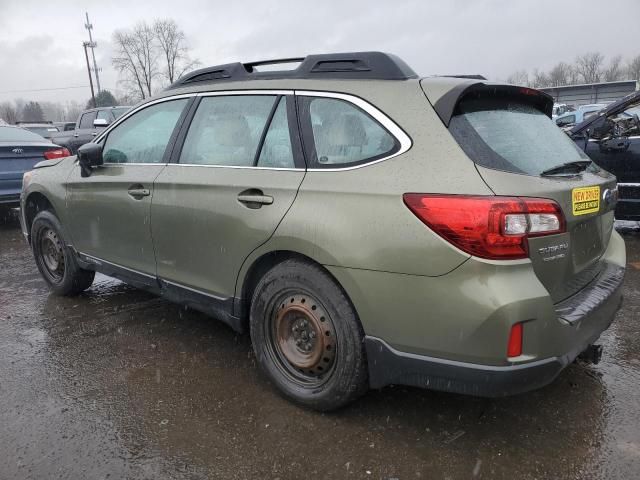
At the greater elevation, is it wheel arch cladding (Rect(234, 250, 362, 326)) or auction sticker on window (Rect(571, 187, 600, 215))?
auction sticker on window (Rect(571, 187, 600, 215))

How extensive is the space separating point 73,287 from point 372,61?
11.0 feet

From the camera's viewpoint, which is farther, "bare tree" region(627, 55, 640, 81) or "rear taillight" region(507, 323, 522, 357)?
"bare tree" region(627, 55, 640, 81)

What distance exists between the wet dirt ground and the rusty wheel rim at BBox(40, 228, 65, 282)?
41.9 inches

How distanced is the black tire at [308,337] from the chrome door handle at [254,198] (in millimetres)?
334

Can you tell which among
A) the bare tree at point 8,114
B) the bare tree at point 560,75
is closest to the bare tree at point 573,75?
the bare tree at point 560,75

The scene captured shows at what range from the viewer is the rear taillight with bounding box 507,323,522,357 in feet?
6.69

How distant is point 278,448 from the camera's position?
2.46 metres

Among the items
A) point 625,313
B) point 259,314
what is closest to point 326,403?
point 259,314

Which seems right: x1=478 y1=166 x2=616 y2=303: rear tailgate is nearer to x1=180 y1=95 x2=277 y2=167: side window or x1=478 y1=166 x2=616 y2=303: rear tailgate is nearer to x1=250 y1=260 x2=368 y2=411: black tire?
x1=250 y1=260 x2=368 y2=411: black tire

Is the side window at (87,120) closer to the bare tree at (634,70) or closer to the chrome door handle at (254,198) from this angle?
the chrome door handle at (254,198)

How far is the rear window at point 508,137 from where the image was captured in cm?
226

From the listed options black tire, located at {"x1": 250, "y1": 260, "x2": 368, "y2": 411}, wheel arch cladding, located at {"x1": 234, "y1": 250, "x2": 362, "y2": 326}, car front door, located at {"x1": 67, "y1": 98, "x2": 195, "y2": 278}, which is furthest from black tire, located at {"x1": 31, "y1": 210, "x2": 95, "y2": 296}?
black tire, located at {"x1": 250, "y1": 260, "x2": 368, "y2": 411}

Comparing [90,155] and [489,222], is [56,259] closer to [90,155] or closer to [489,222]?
[90,155]

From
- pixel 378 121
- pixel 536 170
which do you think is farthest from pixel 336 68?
pixel 536 170
